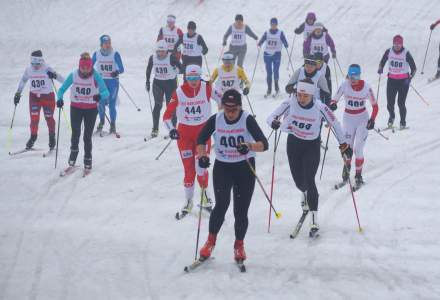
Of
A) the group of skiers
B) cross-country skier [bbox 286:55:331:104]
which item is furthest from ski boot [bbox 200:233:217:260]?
cross-country skier [bbox 286:55:331:104]

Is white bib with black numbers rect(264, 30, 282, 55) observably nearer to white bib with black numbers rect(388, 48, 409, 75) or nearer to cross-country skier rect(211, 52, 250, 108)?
white bib with black numbers rect(388, 48, 409, 75)

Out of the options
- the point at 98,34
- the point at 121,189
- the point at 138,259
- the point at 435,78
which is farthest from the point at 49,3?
the point at 138,259

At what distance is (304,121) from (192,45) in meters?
8.99

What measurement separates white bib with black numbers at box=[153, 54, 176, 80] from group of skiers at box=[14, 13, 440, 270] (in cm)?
2

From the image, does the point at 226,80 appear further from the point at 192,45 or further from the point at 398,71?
the point at 192,45

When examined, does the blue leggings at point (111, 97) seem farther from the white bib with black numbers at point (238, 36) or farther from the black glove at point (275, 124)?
the black glove at point (275, 124)

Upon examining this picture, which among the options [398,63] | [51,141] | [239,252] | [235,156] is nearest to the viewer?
[235,156]

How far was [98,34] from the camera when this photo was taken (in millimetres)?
25234

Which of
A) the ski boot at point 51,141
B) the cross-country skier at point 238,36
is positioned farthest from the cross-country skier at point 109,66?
the cross-country skier at point 238,36

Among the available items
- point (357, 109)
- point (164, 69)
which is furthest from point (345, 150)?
point (164, 69)

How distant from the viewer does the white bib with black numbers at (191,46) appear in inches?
643

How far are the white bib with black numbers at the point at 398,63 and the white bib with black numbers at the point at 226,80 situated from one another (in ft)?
12.3

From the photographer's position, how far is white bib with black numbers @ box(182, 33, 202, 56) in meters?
16.3

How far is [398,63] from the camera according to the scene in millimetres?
13094
